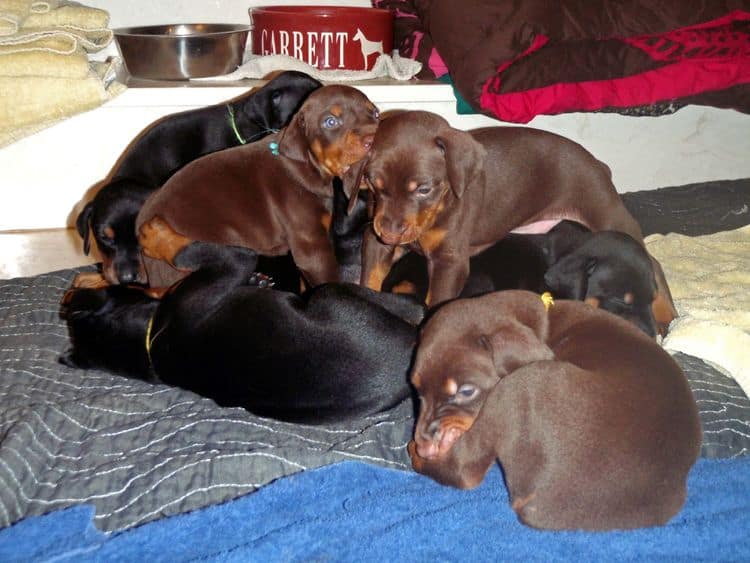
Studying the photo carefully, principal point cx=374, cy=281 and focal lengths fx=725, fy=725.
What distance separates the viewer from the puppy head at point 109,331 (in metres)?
2.64

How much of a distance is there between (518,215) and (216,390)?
5.15 ft

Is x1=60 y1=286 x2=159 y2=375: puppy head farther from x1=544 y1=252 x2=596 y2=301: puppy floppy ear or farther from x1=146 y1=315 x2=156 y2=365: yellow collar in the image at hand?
x1=544 y1=252 x2=596 y2=301: puppy floppy ear

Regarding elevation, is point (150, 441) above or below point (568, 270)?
below

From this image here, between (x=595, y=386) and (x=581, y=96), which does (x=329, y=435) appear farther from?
(x=581, y=96)

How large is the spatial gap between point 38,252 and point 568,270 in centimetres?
310

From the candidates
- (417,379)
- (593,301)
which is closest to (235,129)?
(593,301)

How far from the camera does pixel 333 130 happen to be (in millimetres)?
3010

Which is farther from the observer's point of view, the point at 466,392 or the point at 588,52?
the point at 588,52

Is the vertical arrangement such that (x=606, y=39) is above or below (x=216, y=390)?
above

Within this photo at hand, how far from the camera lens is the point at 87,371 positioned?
2793 millimetres

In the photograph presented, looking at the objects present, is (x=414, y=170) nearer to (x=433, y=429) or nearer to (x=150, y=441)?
(x=433, y=429)

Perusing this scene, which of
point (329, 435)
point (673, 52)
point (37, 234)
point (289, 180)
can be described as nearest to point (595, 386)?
point (329, 435)

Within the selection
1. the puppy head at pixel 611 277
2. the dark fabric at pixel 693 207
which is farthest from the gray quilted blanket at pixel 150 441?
the dark fabric at pixel 693 207

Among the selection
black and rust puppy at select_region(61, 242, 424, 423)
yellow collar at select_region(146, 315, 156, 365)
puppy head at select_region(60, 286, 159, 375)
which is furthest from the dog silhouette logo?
yellow collar at select_region(146, 315, 156, 365)
